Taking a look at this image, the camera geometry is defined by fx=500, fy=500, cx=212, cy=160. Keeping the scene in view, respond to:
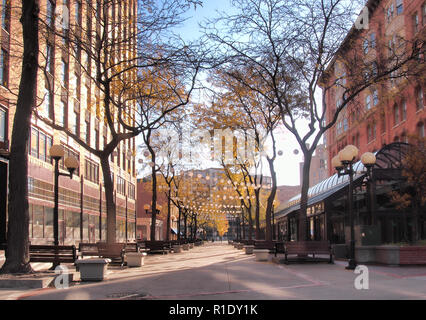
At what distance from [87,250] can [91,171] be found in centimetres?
2551

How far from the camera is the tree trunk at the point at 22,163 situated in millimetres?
13492

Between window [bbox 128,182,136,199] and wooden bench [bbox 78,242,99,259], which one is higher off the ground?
window [bbox 128,182,136,199]

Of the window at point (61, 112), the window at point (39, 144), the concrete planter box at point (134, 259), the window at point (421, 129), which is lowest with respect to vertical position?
the concrete planter box at point (134, 259)

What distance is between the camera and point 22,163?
13867 mm

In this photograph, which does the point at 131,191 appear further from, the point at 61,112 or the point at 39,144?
the point at 39,144

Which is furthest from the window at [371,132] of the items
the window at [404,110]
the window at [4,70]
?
the window at [4,70]

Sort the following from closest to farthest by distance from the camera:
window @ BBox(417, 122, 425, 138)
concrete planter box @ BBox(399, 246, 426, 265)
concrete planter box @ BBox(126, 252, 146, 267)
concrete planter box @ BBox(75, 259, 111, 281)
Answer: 1. concrete planter box @ BBox(75, 259, 111, 281)
2. concrete planter box @ BBox(399, 246, 426, 265)
3. concrete planter box @ BBox(126, 252, 146, 267)
4. window @ BBox(417, 122, 425, 138)

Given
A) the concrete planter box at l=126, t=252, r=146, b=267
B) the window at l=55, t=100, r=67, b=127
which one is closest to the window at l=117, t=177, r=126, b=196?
the window at l=55, t=100, r=67, b=127

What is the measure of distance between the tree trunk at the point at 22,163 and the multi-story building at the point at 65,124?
476cm

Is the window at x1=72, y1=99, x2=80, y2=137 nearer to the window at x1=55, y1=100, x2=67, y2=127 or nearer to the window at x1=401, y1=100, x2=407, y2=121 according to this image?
the window at x1=55, y1=100, x2=67, y2=127

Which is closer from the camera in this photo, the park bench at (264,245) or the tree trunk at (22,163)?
the tree trunk at (22,163)

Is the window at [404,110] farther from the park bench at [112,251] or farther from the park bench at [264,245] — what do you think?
the park bench at [112,251]

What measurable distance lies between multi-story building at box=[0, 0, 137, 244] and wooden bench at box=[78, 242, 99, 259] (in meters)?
5.78

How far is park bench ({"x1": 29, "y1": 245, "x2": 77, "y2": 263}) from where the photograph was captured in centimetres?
1588
